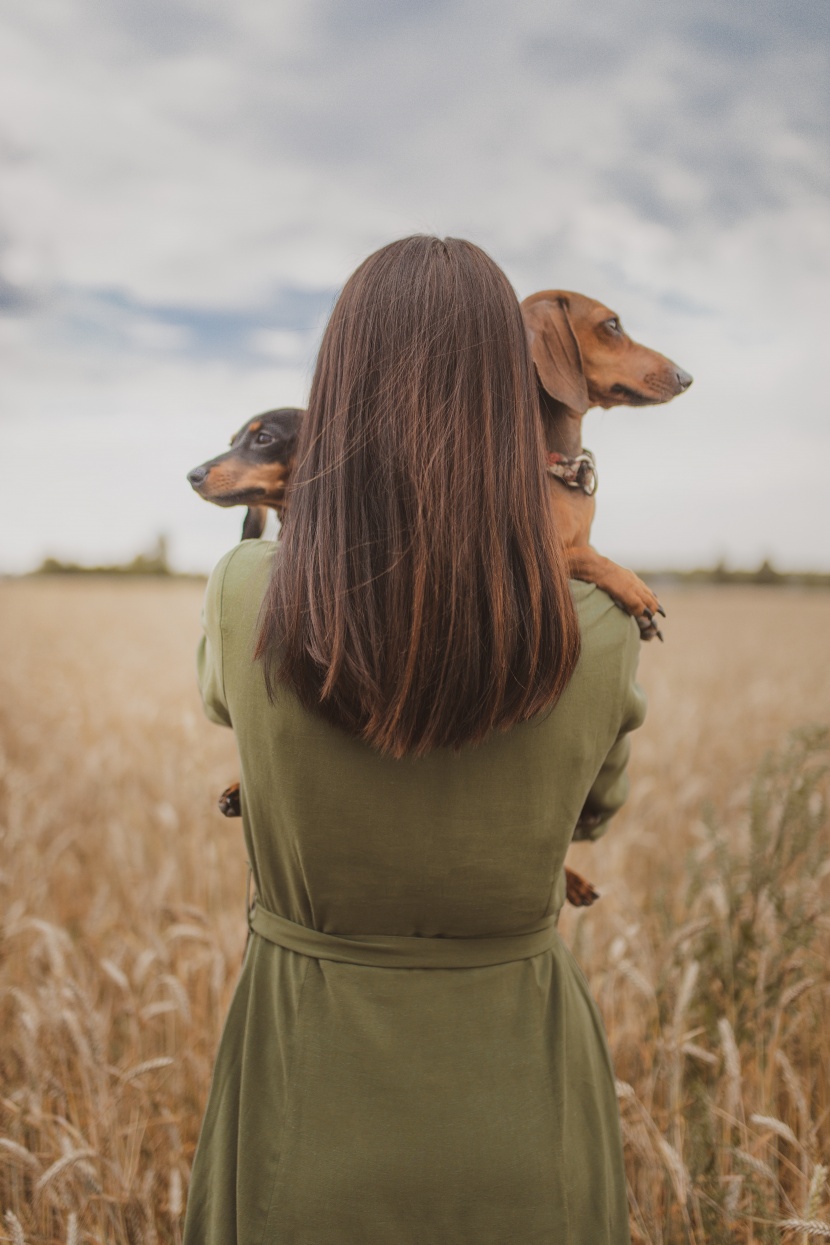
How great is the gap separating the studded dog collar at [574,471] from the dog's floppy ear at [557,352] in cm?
11

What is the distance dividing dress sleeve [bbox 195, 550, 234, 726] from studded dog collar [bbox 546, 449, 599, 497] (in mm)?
618

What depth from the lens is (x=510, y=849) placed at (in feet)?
3.93

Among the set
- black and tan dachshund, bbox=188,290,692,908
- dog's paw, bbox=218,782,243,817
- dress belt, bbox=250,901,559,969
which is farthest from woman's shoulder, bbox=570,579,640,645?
dog's paw, bbox=218,782,243,817

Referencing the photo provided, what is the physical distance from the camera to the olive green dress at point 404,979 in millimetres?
1167

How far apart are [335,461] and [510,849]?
635 mm

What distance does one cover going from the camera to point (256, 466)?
1.65 m

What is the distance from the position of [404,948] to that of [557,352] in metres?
1.15

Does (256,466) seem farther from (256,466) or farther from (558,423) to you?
(558,423)

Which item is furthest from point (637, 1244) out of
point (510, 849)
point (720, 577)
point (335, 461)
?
point (720, 577)

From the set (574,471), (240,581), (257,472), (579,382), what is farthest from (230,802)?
(579,382)

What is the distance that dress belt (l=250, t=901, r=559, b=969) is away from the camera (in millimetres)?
1229

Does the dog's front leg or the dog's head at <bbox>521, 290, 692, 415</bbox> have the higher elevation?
the dog's head at <bbox>521, 290, 692, 415</bbox>

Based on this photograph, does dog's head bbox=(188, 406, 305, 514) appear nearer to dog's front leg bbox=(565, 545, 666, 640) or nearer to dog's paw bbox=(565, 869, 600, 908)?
dog's front leg bbox=(565, 545, 666, 640)

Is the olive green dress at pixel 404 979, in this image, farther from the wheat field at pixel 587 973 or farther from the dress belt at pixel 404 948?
the wheat field at pixel 587 973
